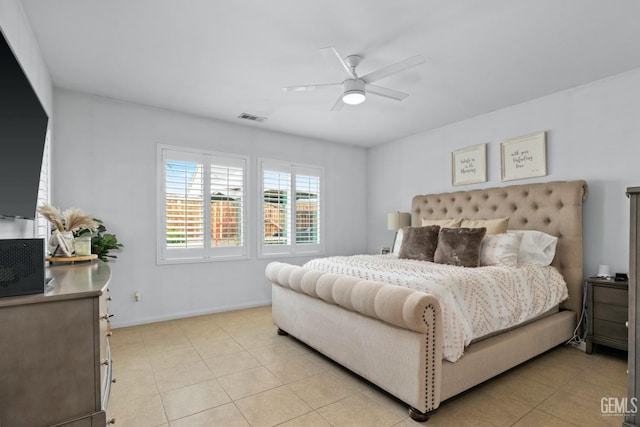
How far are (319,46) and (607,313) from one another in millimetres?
3306

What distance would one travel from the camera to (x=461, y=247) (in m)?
3.05

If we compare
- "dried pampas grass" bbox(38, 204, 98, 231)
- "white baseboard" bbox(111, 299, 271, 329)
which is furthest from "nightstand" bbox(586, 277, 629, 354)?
"dried pampas grass" bbox(38, 204, 98, 231)

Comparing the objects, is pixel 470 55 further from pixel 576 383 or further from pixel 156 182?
pixel 156 182

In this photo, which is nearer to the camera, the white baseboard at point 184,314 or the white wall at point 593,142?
the white wall at point 593,142

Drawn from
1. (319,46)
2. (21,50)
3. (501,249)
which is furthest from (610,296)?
(21,50)

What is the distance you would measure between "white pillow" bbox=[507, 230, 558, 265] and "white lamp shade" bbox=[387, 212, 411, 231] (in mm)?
1788

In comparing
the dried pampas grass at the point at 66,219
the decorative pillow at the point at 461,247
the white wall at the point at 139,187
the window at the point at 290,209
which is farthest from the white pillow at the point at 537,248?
the dried pampas grass at the point at 66,219

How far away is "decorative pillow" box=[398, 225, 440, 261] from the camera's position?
3417mm

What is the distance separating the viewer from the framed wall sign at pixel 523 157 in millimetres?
3508

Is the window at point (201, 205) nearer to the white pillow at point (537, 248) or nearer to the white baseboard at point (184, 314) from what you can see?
the white baseboard at point (184, 314)

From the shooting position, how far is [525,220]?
139 inches

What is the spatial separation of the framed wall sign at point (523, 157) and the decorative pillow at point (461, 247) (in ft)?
3.57

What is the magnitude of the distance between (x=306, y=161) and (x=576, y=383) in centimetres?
401

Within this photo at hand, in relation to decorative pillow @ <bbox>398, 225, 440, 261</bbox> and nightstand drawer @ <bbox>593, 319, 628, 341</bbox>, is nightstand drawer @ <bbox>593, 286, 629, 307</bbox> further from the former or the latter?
decorative pillow @ <bbox>398, 225, 440, 261</bbox>
